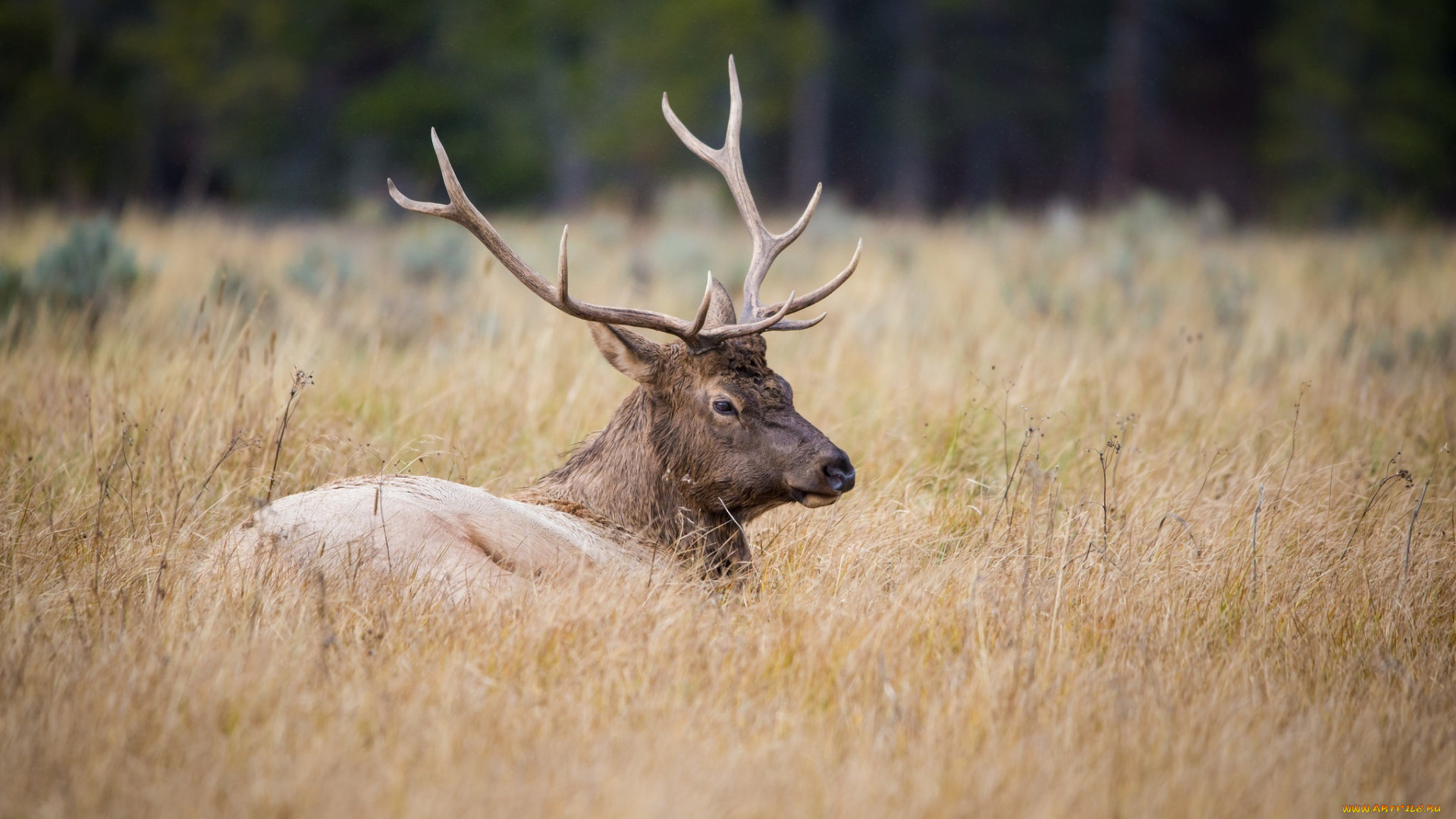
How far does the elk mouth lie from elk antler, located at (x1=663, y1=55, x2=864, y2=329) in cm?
57

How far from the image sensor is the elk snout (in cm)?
397

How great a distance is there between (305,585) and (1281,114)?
2929 centimetres

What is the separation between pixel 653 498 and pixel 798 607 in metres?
0.84

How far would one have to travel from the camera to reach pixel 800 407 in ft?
20.5

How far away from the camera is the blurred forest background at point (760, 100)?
2347 centimetres

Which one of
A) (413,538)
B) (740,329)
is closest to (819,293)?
(740,329)

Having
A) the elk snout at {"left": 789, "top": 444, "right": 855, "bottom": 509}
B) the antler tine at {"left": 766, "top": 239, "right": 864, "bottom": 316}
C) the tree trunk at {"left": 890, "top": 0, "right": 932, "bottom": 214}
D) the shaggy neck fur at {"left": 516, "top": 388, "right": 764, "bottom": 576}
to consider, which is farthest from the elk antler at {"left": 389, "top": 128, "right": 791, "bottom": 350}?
the tree trunk at {"left": 890, "top": 0, "right": 932, "bottom": 214}

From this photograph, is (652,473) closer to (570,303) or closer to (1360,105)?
(570,303)

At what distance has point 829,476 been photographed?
3977 millimetres

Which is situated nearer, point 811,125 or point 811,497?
point 811,497

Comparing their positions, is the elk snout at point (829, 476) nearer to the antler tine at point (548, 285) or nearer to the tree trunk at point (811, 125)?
the antler tine at point (548, 285)

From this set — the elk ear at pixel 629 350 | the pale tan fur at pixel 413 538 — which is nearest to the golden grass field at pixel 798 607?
the pale tan fur at pixel 413 538

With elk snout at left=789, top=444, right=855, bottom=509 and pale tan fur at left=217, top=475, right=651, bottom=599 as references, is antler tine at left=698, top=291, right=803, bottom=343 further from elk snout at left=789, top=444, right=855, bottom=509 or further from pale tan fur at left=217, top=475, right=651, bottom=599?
pale tan fur at left=217, top=475, right=651, bottom=599

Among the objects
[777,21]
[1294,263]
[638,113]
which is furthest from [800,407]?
[777,21]
